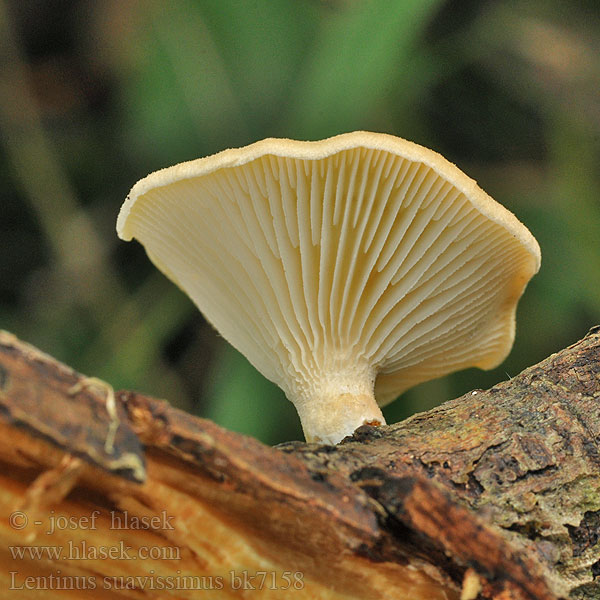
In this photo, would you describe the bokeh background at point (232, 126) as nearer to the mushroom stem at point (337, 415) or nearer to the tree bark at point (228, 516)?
the mushroom stem at point (337, 415)

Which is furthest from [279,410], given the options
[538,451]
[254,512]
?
[254,512]

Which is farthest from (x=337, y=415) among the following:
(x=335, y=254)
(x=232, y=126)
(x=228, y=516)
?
(x=232, y=126)

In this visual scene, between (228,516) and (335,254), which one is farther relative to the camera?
(335,254)

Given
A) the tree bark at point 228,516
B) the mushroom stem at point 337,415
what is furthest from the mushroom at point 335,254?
the tree bark at point 228,516

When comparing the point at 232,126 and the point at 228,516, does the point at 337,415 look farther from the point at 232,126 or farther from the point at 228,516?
the point at 232,126

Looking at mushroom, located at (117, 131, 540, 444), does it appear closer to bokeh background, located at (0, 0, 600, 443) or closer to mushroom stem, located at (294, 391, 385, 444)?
mushroom stem, located at (294, 391, 385, 444)

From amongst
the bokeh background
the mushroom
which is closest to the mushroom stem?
the mushroom

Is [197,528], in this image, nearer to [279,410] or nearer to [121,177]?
[279,410]
